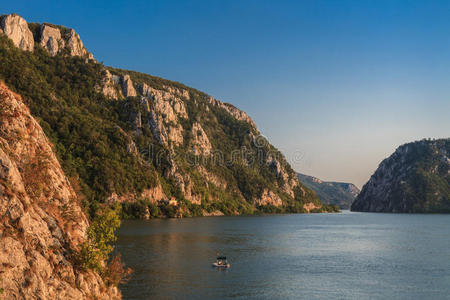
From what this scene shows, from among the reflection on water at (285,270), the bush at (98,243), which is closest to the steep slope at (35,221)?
the bush at (98,243)

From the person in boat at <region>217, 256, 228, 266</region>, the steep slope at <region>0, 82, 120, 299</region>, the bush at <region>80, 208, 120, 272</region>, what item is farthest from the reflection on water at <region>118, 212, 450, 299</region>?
the steep slope at <region>0, 82, 120, 299</region>

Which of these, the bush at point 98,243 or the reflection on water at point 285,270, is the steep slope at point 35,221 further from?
the reflection on water at point 285,270

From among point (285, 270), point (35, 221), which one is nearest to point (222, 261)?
point (285, 270)

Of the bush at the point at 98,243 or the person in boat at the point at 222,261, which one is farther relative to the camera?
the person in boat at the point at 222,261

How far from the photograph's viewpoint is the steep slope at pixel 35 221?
21828 millimetres

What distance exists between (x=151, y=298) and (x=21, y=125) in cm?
2081

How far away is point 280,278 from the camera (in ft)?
172

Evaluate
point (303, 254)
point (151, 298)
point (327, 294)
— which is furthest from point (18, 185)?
point (303, 254)

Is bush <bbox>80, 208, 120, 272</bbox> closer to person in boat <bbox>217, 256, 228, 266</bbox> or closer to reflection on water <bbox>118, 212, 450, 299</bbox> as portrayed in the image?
reflection on water <bbox>118, 212, 450, 299</bbox>

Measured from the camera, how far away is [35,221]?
24328 mm

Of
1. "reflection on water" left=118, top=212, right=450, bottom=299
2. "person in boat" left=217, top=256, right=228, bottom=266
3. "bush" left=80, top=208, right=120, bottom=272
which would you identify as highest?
"bush" left=80, top=208, right=120, bottom=272

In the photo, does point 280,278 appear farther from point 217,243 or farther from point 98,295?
point 217,243

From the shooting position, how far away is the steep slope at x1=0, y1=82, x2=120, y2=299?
21828mm

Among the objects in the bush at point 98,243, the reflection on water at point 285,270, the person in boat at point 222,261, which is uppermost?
the bush at point 98,243
